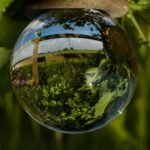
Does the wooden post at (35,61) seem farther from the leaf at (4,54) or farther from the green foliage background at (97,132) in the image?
the green foliage background at (97,132)

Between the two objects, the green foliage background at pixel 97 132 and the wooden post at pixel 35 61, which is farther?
the green foliage background at pixel 97 132

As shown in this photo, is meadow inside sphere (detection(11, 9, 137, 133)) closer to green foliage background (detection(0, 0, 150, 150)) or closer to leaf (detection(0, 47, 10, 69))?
leaf (detection(0, 47, 10, 69))

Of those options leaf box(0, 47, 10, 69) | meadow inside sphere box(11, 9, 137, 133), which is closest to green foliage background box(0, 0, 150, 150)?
leaf box(0, 47, 10, 69)

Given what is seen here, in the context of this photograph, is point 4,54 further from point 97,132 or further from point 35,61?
point 97,132

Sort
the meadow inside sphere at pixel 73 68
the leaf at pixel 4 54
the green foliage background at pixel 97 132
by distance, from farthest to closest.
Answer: the green foliage background at pixel 97 132, the leaf at pixel 4 54, the meadow inside sphere at pixel 73 68

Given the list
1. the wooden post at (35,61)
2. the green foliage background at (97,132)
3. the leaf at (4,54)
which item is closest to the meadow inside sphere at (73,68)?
the wooden post at (35,61)

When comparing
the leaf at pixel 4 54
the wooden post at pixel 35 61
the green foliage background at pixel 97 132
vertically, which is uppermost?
the leaf at pixel 4 54

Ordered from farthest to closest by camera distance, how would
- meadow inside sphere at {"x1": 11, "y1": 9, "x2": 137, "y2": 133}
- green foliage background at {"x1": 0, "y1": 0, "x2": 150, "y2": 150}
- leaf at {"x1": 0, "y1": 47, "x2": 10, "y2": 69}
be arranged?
1. green foliage background at {"x1": 0, "y1": 0, "x2": 150, "y2": 150}
2. leaf at {"x1": 0, "y1": 47, "x2": 10, "y2": 69}
3. meadow inside sphere at {"x1": 11, "y1": 9, "x2": 137, "y2": 133}

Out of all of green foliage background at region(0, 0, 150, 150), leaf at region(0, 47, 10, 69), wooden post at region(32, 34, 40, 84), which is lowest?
green foliage background at region(0, 0, 150, 150)

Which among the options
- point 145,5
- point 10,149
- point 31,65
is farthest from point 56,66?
point 10,149
